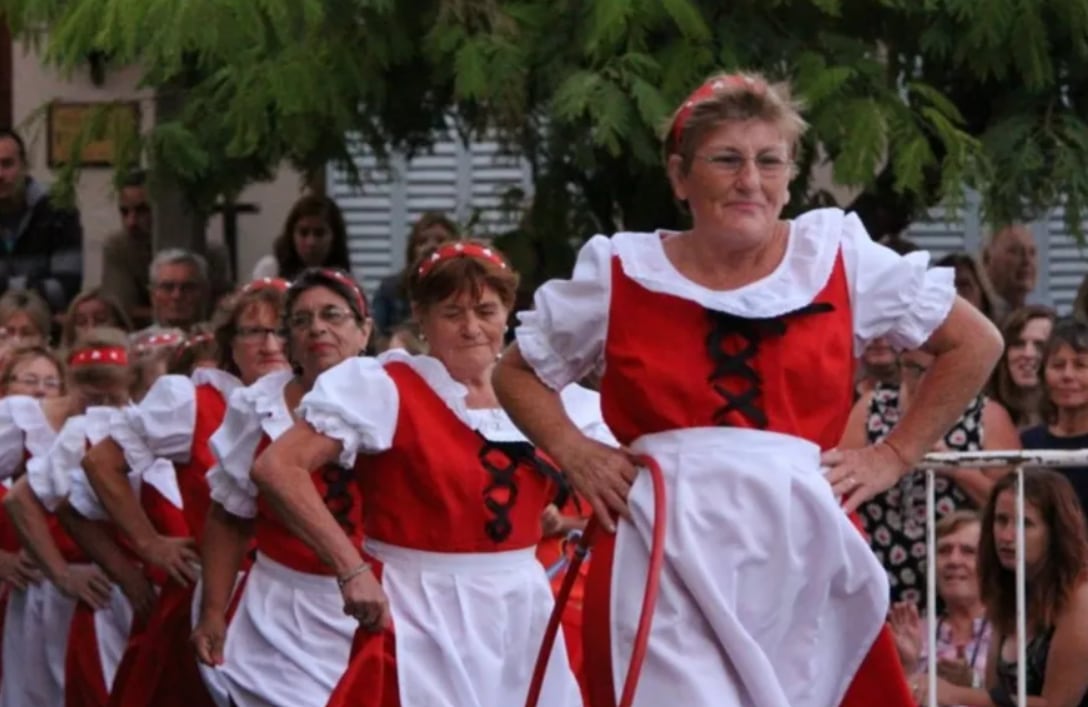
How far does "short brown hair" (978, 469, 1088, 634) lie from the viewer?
8359 millimetres

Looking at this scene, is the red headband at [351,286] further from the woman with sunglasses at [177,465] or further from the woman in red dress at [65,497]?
the woman in red dress at [65,497]

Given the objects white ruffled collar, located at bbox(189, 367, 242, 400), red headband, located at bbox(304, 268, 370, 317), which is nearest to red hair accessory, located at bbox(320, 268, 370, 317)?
red headband, located at bbox(304, 268, 370, 317)

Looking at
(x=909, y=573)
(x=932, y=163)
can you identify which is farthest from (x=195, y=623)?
(x=932, y=163)

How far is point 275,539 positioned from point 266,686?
0.44 metres

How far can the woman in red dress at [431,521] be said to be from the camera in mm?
7555

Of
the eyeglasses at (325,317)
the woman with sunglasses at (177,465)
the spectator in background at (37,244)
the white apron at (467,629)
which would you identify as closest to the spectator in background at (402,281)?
the woman with sunglasses at (177,465)

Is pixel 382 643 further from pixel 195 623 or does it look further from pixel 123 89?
pixel 123 89

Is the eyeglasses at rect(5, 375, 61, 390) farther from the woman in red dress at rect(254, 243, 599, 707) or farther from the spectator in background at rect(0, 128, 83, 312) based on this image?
the woman in red dress at rect(254, 243, 599, 707)

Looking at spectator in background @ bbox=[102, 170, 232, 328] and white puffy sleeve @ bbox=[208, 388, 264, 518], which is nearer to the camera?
white puffy sleeve @ bbox=[208, 388, 264, 518]

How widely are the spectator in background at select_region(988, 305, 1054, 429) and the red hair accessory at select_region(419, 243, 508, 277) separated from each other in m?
2.82

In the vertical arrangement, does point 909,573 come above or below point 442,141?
below

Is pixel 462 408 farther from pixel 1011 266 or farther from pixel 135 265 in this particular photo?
pixel 135 265

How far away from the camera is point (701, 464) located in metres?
6.00

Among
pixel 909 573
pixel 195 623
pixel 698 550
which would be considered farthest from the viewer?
pixel 909 573
